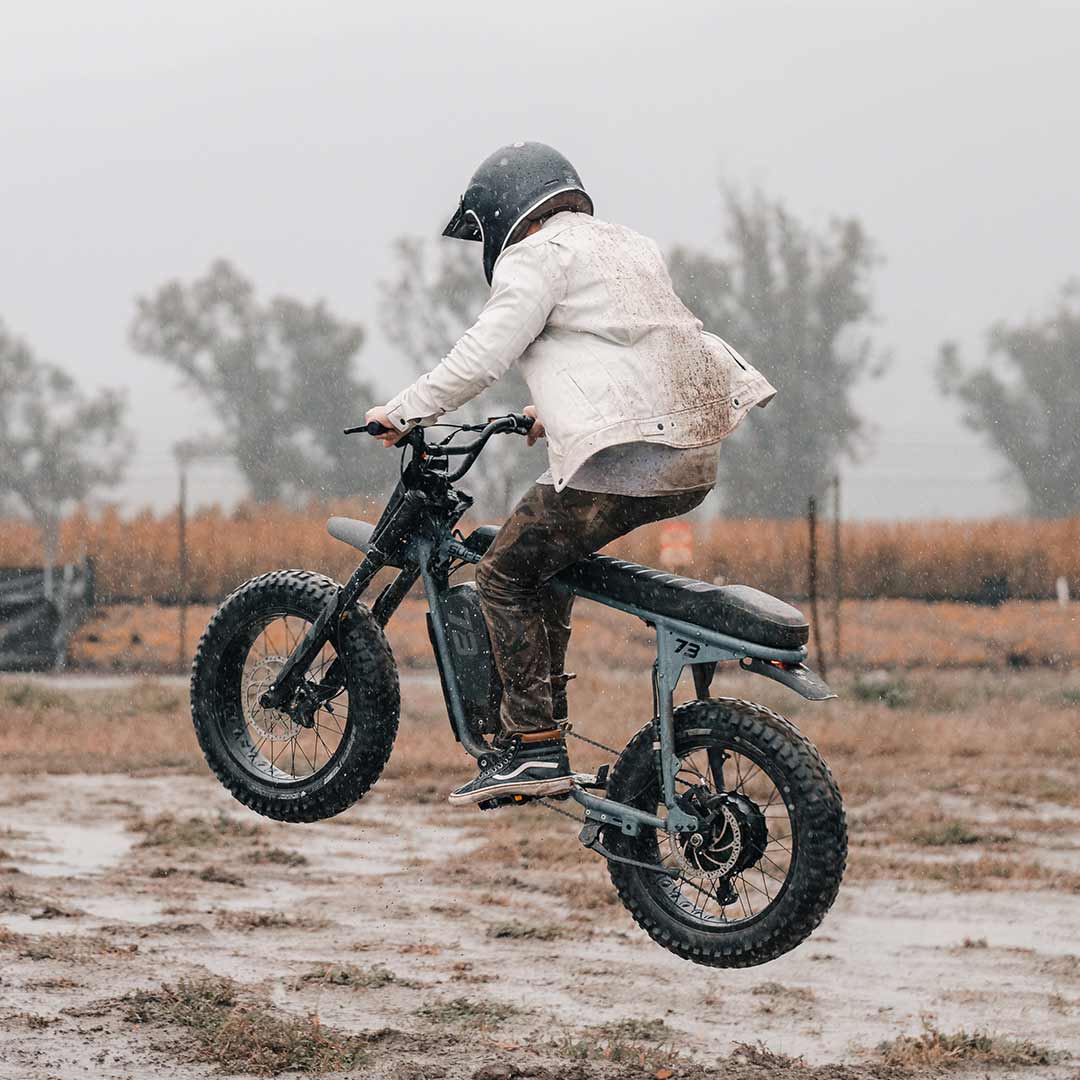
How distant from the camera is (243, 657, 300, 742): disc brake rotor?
7590 mm

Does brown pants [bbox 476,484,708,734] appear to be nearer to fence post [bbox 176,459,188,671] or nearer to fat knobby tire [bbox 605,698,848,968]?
fat knobby tire [bbox 605,698,848,968]

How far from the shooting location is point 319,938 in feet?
121

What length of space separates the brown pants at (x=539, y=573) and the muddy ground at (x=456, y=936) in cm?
2519

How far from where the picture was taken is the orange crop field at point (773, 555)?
38969 mm

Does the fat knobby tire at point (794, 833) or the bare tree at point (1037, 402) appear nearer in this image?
the fat knobby tire at point (794, 833)

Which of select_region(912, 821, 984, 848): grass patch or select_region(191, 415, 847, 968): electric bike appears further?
select_region(912, 821, 984, 848): grass patch

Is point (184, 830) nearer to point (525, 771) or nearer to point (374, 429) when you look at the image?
point (525, 771)

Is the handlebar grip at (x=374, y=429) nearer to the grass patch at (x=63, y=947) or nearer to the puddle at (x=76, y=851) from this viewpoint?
the puddle at (x=76, y=851)

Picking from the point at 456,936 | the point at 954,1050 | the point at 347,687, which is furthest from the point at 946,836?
the point at 347,687

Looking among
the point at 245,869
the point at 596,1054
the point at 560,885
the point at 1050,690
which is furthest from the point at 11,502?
the point at 1050,690

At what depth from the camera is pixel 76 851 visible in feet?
118

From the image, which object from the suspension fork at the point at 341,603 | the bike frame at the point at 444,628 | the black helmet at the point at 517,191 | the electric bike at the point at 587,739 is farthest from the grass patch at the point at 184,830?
the black helmet at the point at 517,191

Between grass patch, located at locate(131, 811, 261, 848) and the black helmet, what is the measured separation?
28.1 meters


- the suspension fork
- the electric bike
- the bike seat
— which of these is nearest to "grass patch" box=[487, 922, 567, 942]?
the electric bike
